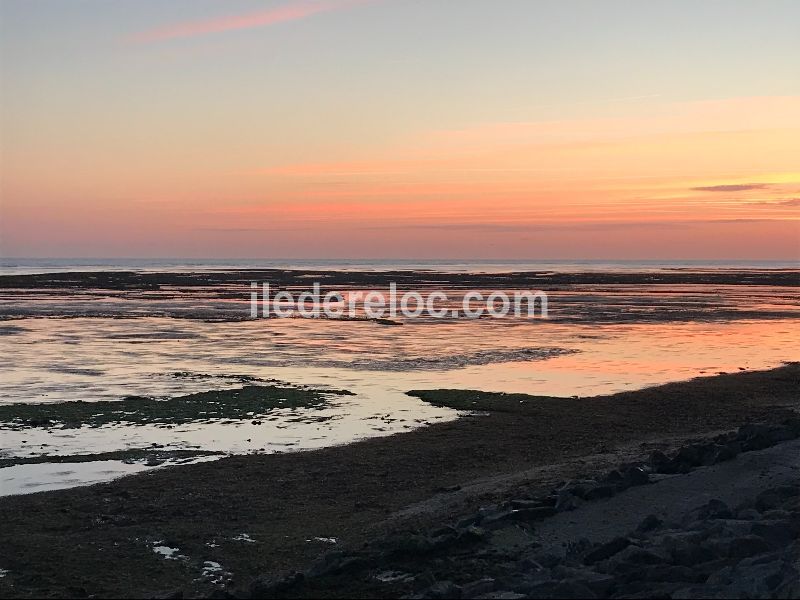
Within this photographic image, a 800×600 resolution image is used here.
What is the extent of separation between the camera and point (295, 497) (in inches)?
478

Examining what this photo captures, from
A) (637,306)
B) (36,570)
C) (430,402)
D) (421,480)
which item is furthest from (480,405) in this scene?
(637,306)

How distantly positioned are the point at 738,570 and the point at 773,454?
4.62m

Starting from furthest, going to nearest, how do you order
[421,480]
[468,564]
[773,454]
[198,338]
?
[198,338]
[421,480]
[773,454]
[468,564]

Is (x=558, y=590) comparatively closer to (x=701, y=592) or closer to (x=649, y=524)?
(x=701, y=592)

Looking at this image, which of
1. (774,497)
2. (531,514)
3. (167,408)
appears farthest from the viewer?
(167,408)

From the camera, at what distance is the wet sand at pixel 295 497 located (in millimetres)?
9289

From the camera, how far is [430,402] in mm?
20156

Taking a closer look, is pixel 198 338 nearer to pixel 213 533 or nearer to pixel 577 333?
pixel 577 333

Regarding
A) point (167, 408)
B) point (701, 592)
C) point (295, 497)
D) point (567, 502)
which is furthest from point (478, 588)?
point (167, 408)

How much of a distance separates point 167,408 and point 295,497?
751 cm

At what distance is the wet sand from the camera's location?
9289 mm

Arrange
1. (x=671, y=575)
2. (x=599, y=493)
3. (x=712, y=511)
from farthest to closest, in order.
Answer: (x=599, y=493)
(x=712, y=511)
(x=671, y=575)

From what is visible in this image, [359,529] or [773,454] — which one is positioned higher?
[773,454]

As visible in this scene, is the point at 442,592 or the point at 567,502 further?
the point at 567,502
